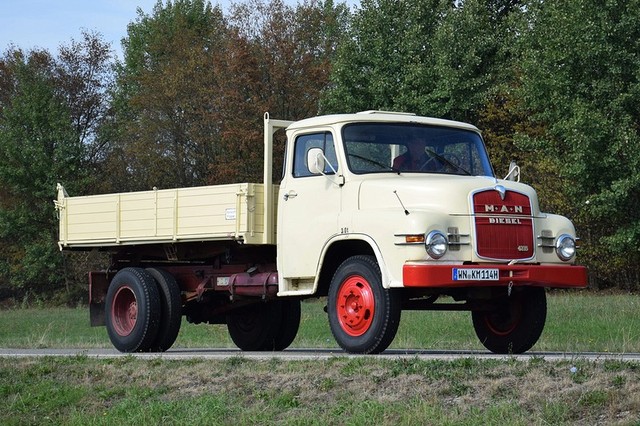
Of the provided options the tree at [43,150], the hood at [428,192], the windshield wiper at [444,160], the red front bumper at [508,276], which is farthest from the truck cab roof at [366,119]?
the tree at [43,150]

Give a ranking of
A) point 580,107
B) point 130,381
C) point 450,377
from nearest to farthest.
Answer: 1. point 450,377
2. point 130,381
3. point 580,107

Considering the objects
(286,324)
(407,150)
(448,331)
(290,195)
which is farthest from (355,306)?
(448,331)

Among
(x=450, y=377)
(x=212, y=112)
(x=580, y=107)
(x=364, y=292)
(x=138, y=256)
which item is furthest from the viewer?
(x=212, y=112)

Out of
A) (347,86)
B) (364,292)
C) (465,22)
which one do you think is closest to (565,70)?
(465,22)

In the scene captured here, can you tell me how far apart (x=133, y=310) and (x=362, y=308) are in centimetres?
447

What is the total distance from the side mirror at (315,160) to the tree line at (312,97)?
23230 millimetres

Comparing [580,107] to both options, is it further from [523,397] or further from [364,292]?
[523,397]

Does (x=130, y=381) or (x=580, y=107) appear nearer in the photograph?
(x=130, y=381)

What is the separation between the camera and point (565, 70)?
38.1 m

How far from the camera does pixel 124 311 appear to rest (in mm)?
17109

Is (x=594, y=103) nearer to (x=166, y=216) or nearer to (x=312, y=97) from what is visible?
(x=312, y=97)

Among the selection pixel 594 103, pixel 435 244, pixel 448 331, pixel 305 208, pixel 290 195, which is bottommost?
pixel 448 331

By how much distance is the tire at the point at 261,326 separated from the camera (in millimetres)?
17672

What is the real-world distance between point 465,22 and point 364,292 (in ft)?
107
